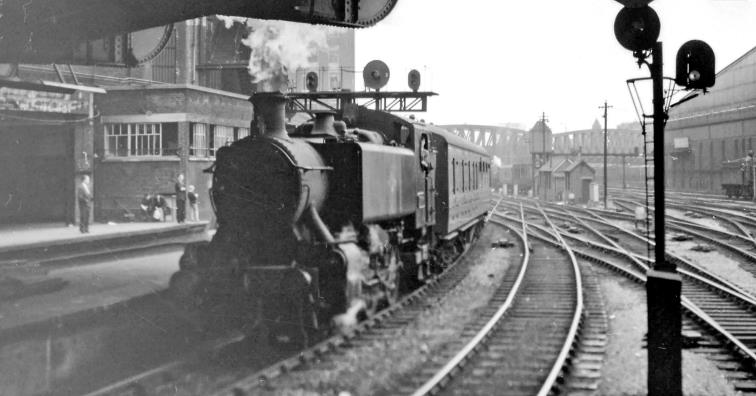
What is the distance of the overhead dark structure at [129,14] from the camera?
24.2ft

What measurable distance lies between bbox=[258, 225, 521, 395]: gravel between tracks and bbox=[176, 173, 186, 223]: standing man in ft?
30.5

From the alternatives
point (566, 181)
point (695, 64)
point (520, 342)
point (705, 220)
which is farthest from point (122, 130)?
point (566, 181)

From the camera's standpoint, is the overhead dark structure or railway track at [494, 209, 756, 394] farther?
the overhead dark structure

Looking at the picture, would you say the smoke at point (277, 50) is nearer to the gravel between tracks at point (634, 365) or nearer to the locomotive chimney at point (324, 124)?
the locomotive chimney at point (324, 124)

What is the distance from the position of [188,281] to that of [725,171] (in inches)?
1576

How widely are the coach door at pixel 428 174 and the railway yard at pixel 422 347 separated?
1424 mm

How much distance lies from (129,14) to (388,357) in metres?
5.35

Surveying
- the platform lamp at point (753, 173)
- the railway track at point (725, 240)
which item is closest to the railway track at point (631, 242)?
the railway track at point (725, 240)

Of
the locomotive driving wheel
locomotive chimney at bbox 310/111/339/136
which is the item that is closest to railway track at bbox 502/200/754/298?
the locomotive driving wheel

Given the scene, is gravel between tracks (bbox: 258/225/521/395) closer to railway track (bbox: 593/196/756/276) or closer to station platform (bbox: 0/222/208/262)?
railway track (bbox: 593/196/756/276)

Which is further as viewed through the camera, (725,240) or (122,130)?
(122,130)

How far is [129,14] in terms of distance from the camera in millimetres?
7941

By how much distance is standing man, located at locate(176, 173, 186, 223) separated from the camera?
17516mm

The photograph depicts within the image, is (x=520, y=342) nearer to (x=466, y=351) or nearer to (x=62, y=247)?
(x=466, y=351)
